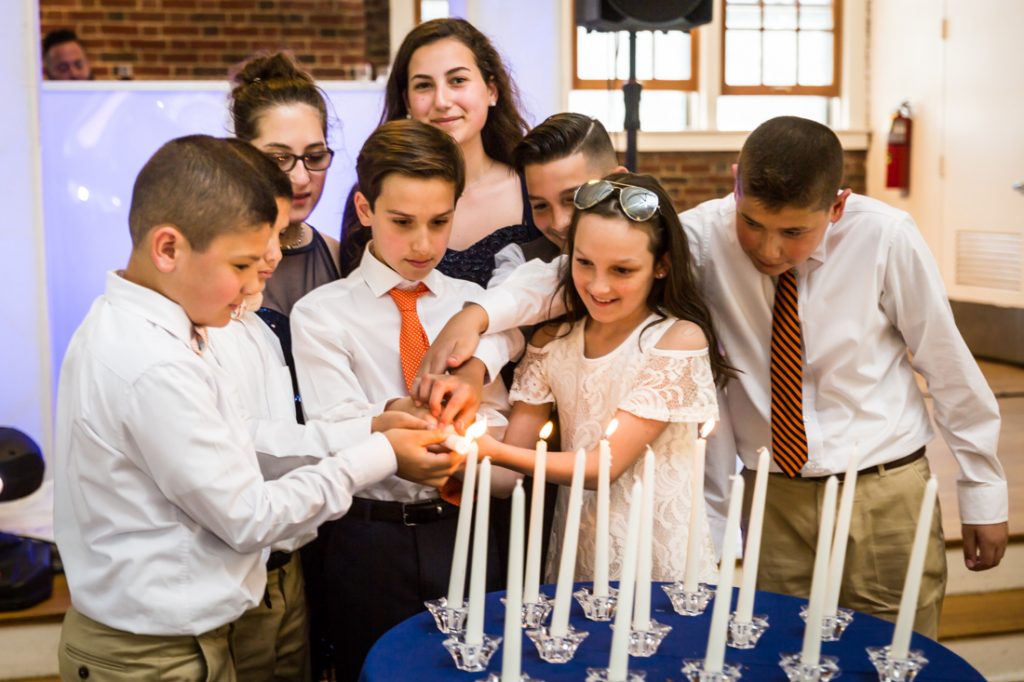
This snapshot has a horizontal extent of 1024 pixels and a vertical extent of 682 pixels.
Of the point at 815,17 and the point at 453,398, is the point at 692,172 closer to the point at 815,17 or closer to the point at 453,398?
the point at 815,17

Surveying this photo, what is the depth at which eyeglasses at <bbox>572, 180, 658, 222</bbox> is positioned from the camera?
6.52 ft

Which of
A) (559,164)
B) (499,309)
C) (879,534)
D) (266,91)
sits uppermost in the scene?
(266,91)

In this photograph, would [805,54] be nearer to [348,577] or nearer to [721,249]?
[721,249]

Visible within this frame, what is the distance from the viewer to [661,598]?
1.80m

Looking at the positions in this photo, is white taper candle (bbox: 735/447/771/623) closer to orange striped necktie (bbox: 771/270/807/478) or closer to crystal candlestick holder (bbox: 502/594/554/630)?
crystal candlestick holder (bbox: 502/594/554/630)

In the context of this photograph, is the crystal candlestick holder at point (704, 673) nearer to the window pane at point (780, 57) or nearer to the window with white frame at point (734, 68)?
the window with white frame at point (734, 68)

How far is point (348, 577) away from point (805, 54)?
7220 mm

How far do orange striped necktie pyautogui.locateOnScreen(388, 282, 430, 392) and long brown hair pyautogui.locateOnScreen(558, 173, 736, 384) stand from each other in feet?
0.94

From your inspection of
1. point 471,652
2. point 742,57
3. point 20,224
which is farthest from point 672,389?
point 742,57

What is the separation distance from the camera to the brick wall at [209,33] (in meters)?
7.80

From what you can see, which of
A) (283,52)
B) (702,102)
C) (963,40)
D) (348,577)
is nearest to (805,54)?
(702,102)

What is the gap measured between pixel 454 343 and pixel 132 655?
725 millimetres

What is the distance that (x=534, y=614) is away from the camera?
1.62 m

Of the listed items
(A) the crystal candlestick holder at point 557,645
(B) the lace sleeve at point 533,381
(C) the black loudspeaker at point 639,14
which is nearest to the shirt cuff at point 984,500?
(B) the lace sleeve at point 533,381
